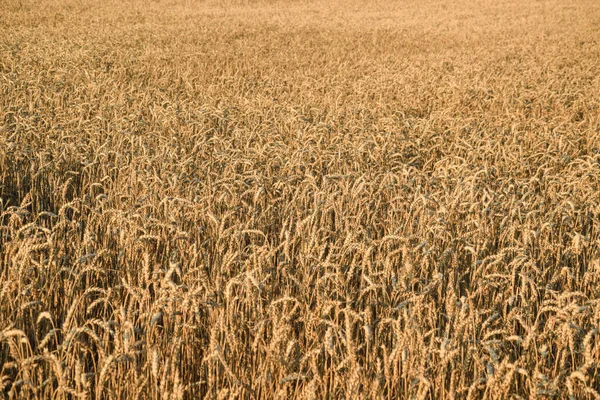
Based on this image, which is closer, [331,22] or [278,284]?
[278,284]

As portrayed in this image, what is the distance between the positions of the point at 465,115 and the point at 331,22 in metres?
12.0

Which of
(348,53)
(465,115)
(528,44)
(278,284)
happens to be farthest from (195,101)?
(528,44)

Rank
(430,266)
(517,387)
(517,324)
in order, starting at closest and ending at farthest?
1. (517,387)
2. (517,324)
3. (430,266)

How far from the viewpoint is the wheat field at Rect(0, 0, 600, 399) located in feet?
6.10

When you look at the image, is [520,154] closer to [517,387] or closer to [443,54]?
[517,387]

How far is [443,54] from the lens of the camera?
11477mm

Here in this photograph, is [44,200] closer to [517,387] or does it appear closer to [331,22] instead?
[517,387]

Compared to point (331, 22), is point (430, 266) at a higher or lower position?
lower

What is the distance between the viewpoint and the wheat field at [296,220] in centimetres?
186

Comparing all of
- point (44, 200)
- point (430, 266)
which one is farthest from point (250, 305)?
point (44, 200)

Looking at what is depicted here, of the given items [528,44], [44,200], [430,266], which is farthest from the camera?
[528,44]

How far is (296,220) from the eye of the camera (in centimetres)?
312

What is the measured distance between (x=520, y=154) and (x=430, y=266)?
74.9 inches

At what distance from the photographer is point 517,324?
240 centimetres
